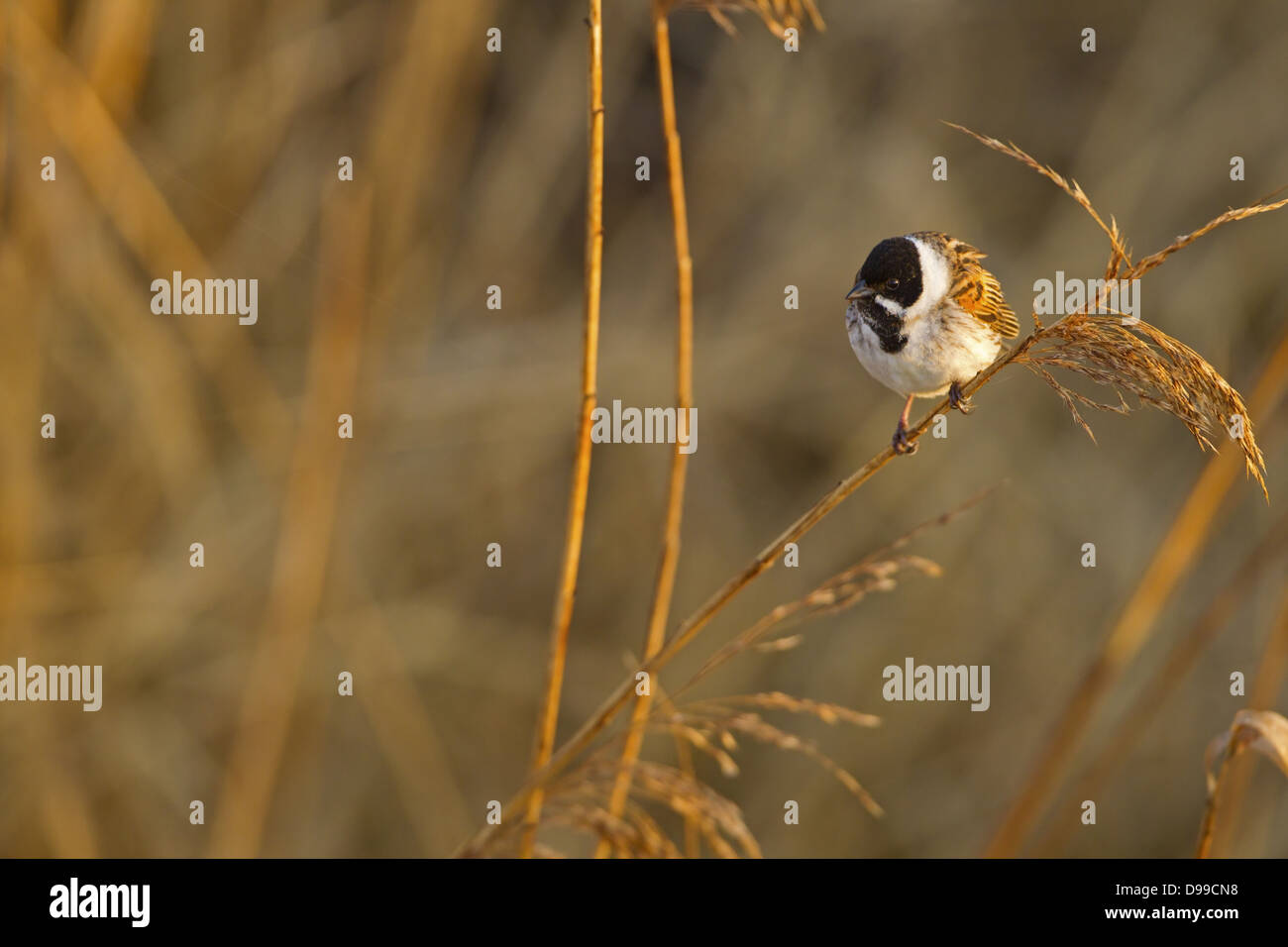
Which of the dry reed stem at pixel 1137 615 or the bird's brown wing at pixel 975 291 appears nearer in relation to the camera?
the dry reed stem at pixel 1137 615

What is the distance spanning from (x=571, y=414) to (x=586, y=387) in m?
2.52

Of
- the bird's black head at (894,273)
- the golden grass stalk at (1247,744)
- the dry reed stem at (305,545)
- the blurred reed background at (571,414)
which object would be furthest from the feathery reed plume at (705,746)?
the blurred reed background at (571,414)

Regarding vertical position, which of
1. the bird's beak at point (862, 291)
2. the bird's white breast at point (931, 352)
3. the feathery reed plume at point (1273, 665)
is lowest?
the feathery reed plume at point (1273, 665)

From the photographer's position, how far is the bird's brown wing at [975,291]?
2438 mm

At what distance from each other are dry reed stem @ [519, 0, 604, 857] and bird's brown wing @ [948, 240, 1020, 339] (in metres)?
1.11

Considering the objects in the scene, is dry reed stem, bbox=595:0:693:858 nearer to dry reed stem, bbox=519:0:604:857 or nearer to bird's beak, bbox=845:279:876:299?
dry reed stem, bbox=519:0:604:857

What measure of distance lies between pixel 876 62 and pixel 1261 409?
2.60 m

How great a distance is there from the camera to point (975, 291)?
2.46 meters

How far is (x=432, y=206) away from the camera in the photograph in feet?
13.6

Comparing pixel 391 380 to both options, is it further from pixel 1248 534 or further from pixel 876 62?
pixel 1248 534

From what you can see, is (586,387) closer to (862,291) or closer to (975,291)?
(862,291)

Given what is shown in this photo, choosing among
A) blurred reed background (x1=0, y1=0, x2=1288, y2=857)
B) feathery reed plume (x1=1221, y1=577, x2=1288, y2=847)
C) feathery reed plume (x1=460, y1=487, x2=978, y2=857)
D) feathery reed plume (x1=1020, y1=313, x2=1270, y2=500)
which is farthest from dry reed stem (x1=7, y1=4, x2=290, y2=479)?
feathery reed plume (x1=1221, y1=577, x2=1288, y2=847)

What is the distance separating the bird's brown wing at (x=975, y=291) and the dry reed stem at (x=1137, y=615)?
23.6 inches

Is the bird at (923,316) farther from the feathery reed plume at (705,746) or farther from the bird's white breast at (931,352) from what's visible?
the feathery reed plume at (705,746)
